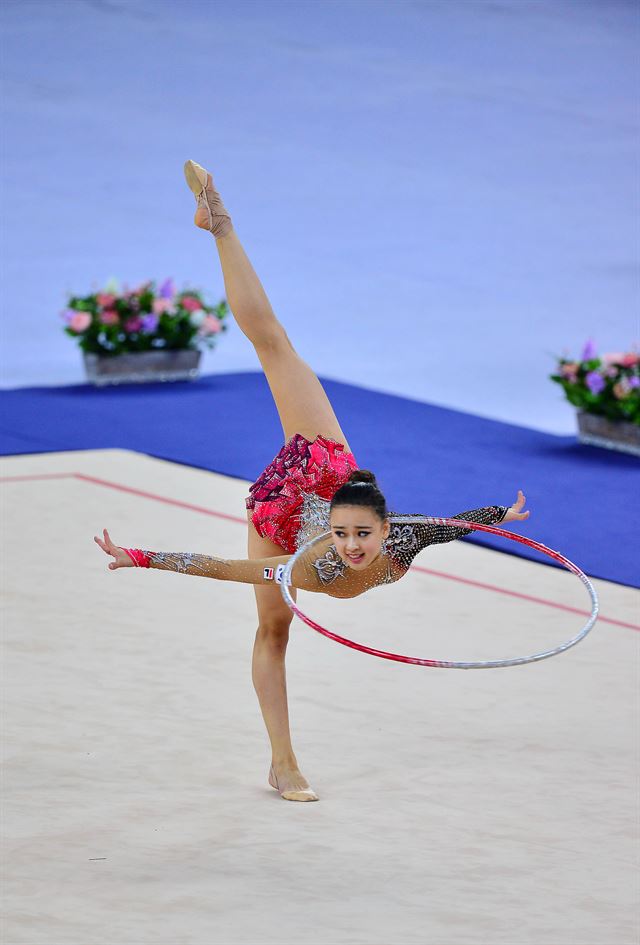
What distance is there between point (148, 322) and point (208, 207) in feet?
18.6

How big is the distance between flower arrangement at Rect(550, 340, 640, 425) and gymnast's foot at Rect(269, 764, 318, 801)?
4.62m

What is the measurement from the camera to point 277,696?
14.1 feet

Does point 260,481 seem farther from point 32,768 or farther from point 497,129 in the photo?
point 497,129

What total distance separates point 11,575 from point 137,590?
0.48 m

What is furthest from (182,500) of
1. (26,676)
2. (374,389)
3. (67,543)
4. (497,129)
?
(497,129)

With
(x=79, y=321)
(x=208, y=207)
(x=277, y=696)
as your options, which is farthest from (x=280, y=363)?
(x=79, y=321)

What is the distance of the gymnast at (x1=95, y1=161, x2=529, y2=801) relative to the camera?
3672mm

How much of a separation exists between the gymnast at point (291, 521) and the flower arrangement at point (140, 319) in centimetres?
558

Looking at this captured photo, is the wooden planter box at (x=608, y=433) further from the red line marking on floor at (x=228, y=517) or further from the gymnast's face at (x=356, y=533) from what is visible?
the gymnast's face at (x=356, y=533)

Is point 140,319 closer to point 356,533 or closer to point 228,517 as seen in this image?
point 228,517

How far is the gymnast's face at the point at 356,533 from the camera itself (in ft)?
11.9

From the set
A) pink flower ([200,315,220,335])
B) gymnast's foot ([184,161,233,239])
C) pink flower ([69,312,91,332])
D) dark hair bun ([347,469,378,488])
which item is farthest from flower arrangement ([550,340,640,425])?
dark hair bun ([347,469,378,488])

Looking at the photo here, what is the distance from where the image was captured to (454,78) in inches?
548

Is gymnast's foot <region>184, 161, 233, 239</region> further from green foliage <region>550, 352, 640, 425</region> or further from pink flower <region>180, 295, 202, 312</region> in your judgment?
pink flower <region>180, 295, 202, 312</region>
